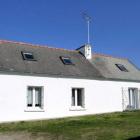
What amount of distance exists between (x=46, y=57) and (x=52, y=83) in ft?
10.6

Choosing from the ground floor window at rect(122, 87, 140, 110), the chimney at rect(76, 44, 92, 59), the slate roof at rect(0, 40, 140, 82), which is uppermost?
the chimney at rect(76, 44, 92, 59)

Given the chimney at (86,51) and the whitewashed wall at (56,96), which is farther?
the chimney at (86,51)

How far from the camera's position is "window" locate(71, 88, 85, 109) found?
24719mm

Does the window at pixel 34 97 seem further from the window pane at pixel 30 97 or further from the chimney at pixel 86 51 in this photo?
the chimney at pixel 86 51

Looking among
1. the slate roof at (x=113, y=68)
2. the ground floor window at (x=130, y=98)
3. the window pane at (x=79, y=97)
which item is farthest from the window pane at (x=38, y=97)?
the ground floor window at (x=130, y=98)

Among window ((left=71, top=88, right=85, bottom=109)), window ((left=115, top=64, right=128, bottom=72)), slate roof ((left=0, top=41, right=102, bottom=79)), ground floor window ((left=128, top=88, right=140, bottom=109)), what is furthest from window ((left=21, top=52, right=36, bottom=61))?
ground floor window ((left=128, top=88, right=140, bottom=109))

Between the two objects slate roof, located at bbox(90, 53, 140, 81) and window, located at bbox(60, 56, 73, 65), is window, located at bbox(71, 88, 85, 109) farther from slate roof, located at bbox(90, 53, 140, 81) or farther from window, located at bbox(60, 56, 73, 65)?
slate roof, located at bbox(90, 53, 140, 81)

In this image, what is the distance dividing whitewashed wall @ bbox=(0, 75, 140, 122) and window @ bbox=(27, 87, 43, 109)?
1.31 ft

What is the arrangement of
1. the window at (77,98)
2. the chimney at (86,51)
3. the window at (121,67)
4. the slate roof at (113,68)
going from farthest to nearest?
1. the window at (121,67)
2. the chimney at (86,51)
3. the slate roof at (113,68)
4. the window at (77,98)

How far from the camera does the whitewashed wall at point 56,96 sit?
21.1m

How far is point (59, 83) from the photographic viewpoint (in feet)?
77.5

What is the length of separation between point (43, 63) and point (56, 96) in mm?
2895

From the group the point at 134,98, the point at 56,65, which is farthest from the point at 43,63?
the point at 134,98

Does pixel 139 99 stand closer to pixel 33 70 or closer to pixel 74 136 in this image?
pixel 33 70
